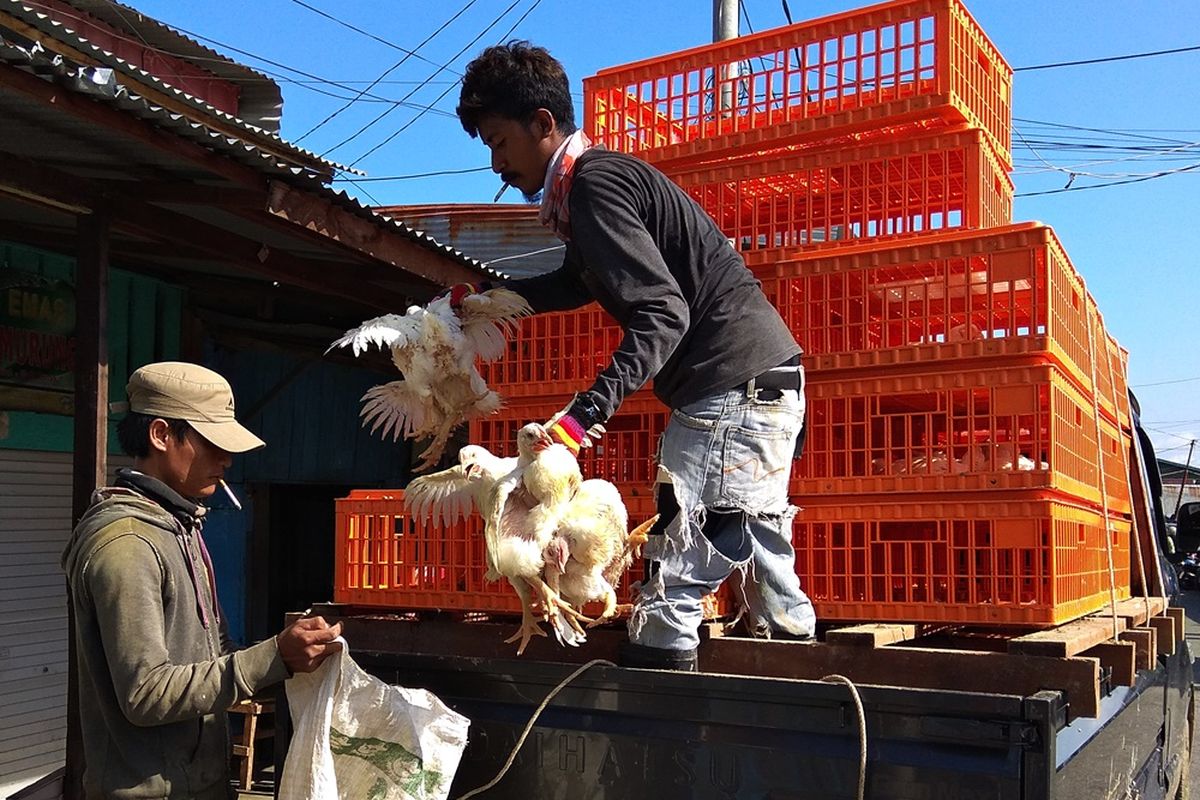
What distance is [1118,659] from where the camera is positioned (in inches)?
115

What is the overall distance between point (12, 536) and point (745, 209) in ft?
17.1

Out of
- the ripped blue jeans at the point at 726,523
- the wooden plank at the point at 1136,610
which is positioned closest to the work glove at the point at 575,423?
the ripped blue jeans at the point at 726,523

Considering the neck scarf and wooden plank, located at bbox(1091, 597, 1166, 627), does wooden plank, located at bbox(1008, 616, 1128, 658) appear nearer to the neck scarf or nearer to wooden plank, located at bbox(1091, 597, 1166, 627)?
wooden plank, located at bbox(1091, 597, 1166, 627)

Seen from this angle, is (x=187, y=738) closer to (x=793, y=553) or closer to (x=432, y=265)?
(x=793, y=553)

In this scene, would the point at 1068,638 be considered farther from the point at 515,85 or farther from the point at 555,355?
the point at 515,85

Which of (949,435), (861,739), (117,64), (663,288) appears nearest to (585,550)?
(663,288)

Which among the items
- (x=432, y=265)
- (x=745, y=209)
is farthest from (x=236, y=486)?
(x=745, y=209)

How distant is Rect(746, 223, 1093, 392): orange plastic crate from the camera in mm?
3143

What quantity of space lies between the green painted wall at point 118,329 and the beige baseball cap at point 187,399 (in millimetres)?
4651

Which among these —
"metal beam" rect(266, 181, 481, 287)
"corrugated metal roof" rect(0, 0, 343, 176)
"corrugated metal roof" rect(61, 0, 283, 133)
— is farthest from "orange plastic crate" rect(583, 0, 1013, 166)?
"corrugated metal roof" rect(61, 0, 283, 133)

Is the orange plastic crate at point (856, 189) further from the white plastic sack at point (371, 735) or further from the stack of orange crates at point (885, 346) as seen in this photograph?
the white plastic sack at point (371, 735)

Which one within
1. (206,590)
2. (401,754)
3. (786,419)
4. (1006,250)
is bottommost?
(401,754)

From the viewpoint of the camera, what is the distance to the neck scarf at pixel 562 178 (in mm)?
3033

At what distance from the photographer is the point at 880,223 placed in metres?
3.85
